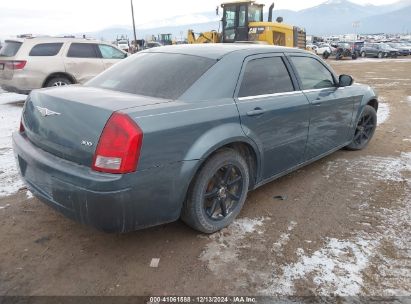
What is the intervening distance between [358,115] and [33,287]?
4.35m

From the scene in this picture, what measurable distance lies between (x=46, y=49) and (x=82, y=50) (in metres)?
0.89

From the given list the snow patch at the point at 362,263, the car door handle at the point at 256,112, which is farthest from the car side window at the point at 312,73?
the snow patch at the point at 362,263

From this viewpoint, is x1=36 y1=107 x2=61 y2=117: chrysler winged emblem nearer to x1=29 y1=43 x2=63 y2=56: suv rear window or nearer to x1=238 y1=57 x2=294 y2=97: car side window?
x1=238 y1=57 x2=294 y2=97: car side window

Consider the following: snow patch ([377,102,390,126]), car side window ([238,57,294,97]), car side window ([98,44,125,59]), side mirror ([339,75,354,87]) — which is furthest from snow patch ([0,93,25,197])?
snow patch ([377,102,390,126])

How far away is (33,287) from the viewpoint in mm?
2506

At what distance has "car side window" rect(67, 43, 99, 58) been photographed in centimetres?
919

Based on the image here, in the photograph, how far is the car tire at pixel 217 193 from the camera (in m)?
2.90

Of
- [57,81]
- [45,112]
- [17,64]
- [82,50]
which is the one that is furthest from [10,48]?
[45,112]

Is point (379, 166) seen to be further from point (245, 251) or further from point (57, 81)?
point (57, 81)

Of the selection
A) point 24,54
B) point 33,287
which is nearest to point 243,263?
point 33,287

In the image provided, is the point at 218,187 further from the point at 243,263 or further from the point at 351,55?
the point at 351,55

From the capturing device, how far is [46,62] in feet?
28.5

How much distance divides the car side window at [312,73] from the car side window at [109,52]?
22.7ft

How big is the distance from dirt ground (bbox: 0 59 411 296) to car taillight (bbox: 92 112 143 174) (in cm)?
81
